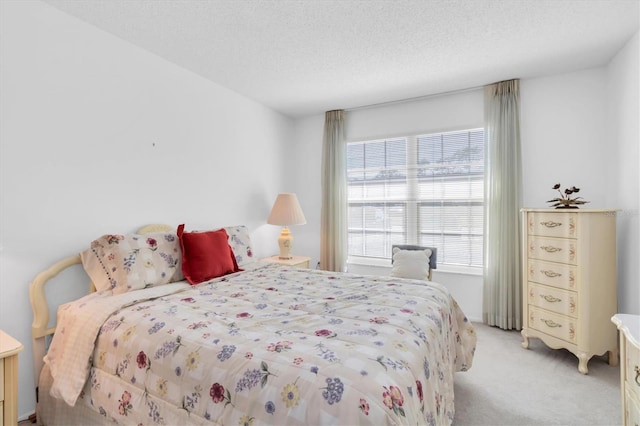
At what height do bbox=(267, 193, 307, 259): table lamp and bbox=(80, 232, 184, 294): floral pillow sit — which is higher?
bbox=(267, 193, 307, 259): table lamp

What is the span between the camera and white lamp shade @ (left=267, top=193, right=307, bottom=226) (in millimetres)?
3885

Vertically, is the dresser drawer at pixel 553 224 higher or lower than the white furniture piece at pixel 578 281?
Answer: higher

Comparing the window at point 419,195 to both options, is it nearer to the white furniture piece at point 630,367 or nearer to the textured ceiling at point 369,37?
the textured ceiling at point 369,37

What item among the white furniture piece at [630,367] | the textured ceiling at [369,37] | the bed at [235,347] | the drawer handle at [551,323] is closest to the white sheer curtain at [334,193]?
the textured ceiling at [369,37]

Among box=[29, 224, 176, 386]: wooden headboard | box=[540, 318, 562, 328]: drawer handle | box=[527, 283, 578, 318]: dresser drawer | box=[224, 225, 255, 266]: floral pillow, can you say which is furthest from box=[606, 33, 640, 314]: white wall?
box=[29, 224, 176, 386]: wooden headboard

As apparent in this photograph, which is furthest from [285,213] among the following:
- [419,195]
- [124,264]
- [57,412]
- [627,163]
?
[627,163]

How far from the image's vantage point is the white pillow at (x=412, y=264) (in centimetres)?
338

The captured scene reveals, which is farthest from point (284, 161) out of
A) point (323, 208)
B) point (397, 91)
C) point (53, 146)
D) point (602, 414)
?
point (602, 414)

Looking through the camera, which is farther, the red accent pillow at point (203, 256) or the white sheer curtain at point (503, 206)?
the white sheer curtain at point (503, 206)

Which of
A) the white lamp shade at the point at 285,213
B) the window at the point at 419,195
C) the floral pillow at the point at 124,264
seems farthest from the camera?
the white lamp shade at the point at 285,213

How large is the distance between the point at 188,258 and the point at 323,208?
2.30 m

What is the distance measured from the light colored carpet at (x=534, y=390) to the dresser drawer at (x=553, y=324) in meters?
0.22

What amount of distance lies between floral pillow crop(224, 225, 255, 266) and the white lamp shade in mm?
704

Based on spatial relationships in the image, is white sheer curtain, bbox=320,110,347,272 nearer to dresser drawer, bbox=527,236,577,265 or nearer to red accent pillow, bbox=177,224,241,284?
red accent pillow, bbox=177,224,241,284
